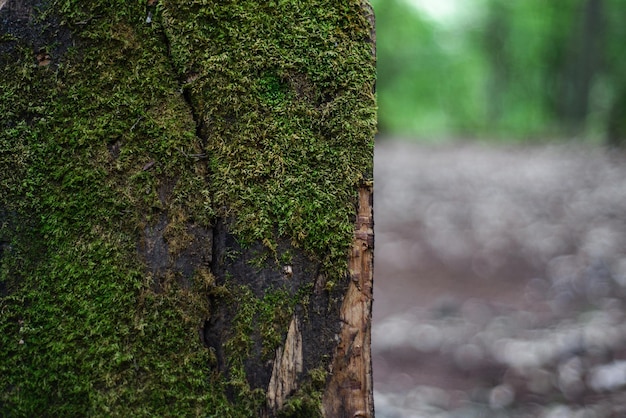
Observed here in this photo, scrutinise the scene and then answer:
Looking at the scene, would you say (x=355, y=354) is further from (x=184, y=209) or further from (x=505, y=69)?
(x=505, y=69)

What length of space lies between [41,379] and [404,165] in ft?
39.3

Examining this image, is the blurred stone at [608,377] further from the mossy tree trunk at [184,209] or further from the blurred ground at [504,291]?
the mossy tree trunk at [184,209]

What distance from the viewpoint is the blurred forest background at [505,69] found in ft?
52.3

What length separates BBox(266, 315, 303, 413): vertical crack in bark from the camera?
1821 millimetres

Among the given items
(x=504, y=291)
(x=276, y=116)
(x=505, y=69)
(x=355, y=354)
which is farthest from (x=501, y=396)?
(x=505, y=69)

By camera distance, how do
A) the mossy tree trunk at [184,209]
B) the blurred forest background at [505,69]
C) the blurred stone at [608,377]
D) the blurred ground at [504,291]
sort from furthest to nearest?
the blurred forest background at [505,69] < the blurred ground at [504,291] < the blurred stone at [608,377] < the mossy tree trunk at [184,209]

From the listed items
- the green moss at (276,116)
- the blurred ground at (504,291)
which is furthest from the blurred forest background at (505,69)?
the green moss at (276,116)

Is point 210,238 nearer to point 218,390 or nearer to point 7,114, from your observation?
point 218,390

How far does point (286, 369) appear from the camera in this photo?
6.01 ft

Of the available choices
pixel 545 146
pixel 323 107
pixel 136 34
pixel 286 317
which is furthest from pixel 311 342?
pixel 545 146

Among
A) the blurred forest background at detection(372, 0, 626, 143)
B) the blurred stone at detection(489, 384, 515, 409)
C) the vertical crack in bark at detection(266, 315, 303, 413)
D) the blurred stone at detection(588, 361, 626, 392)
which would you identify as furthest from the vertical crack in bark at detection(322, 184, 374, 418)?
the blurred forest background at detection(372, 0, 626, 143)

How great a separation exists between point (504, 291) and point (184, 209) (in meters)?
5.15

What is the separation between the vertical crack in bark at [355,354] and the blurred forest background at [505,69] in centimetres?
1178

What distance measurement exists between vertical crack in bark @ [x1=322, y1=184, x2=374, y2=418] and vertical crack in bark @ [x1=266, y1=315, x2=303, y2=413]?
0.12 m
